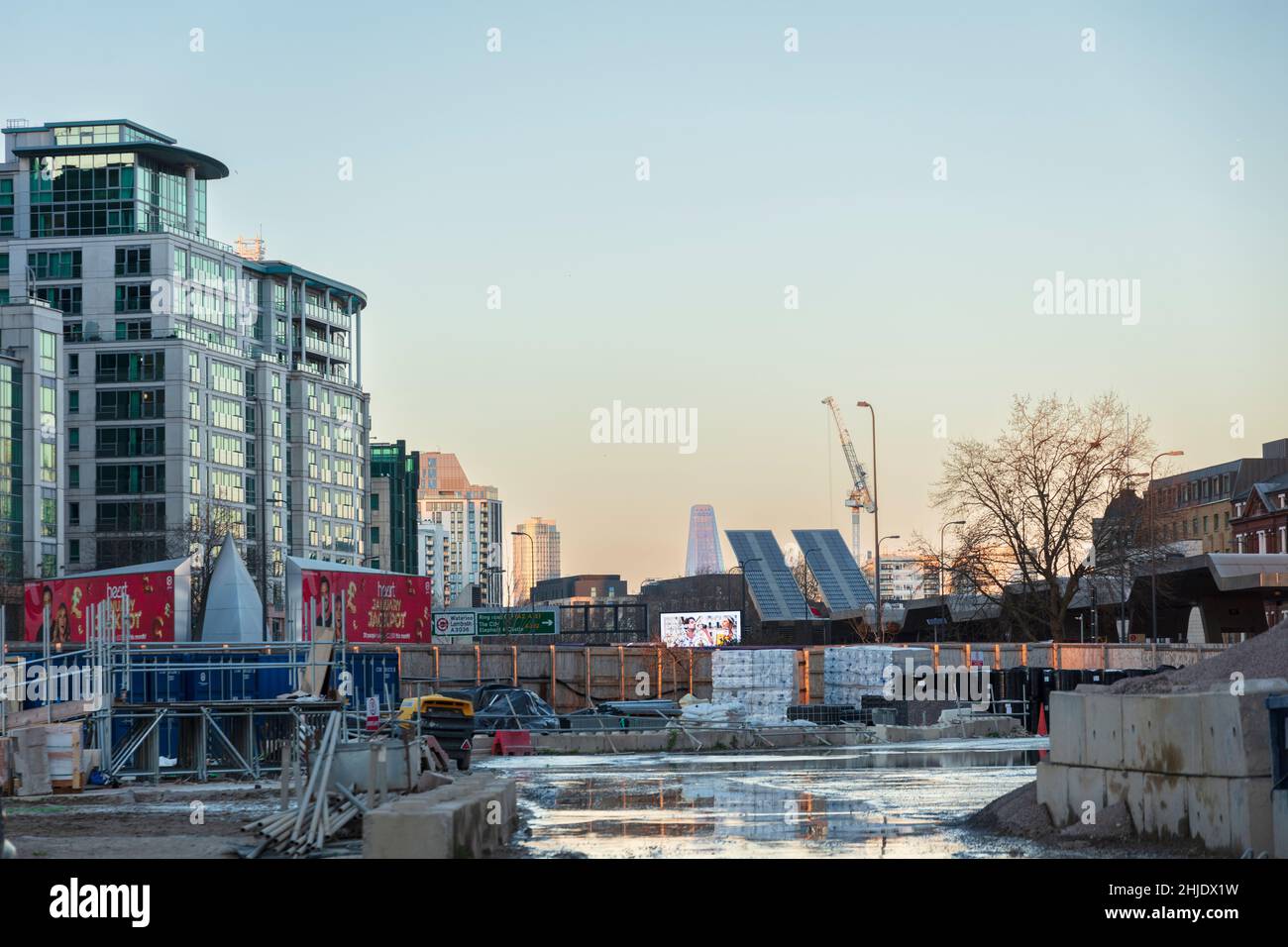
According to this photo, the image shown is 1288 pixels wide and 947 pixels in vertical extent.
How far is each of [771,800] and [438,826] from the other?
30.8 feet

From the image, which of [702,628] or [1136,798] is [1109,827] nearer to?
[1136,798]

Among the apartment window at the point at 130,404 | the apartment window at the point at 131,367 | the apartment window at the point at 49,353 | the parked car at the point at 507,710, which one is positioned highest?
the apartment window at the point at 131,367

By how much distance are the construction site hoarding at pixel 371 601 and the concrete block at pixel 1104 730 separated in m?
45.6

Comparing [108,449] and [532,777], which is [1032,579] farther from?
[108,449]

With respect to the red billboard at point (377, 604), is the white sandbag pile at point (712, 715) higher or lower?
lower

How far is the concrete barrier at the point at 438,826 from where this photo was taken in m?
14.9

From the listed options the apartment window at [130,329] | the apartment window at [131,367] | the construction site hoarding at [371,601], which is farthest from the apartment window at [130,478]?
the construction site hoarding at [371,601]

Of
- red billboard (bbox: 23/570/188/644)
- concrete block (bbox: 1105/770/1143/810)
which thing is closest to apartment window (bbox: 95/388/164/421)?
red billboard (bbox: 23/570/188/644)

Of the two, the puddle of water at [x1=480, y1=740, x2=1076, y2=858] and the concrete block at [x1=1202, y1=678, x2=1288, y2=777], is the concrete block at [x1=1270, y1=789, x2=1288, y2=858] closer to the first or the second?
the concrete block at [x1=1202, y1=678, x2=1288, y2=777]

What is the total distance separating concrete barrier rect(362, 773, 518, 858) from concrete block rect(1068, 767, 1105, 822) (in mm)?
5959

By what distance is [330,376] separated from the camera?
14725cm

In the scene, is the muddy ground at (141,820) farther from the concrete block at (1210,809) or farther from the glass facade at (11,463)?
the glass facade at (11,463)

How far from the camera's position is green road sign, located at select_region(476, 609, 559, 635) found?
3332 inches

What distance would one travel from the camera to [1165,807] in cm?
1619
